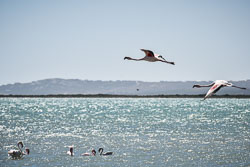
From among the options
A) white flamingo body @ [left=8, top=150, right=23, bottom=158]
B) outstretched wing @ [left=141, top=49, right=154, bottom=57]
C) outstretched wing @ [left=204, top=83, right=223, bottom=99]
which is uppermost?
outstretched wing @ [left=141, top=49, right=154, bottom=57]

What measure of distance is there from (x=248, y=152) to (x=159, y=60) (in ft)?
65.6

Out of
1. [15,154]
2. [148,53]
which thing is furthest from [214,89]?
[15,154]

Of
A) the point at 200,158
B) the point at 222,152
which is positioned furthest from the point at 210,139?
the point at 200,158

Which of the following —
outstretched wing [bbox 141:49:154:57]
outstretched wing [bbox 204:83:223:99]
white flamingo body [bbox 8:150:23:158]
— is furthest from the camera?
white flamingo body [bbox 8:150:23:158]

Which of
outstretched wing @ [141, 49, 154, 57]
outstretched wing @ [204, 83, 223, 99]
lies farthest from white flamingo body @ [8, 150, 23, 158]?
outstretched wing @ [204, 83, 223, 99]

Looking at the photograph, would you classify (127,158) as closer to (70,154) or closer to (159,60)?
(70,154)

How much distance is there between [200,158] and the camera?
24062 mm

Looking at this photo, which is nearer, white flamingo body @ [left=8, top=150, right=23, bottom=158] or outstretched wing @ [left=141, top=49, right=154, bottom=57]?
outstretched wing @ [left=141, top=49, right=154, bottom=57]

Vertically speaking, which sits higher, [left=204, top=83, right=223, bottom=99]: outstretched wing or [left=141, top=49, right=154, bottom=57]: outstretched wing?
[left=141, top=49, right=154, bottom=57]: outstretched wing

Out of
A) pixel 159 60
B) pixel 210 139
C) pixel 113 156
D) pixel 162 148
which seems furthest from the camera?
pixel 210 139

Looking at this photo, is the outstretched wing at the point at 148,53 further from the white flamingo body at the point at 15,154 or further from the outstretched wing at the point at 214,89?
the white flamingo body at the point at 15,154

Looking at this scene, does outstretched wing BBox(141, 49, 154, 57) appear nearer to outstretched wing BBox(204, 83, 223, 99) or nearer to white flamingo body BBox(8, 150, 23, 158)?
outstretched wing BBox(204, 83, 223, 99)

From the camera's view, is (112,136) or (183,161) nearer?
(183,161)

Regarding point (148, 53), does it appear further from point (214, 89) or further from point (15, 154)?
point (15, 154)
